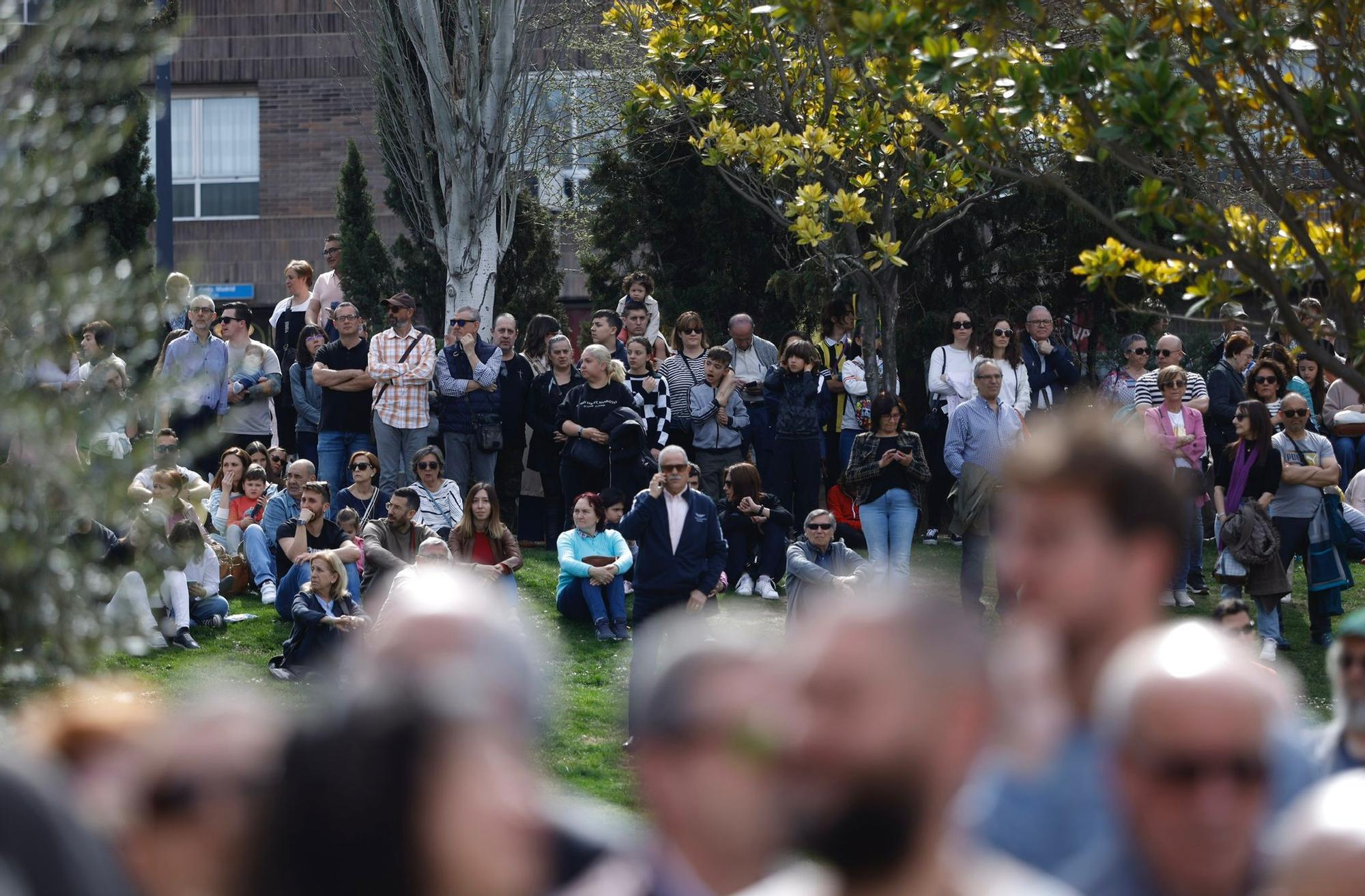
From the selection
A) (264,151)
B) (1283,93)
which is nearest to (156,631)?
(1283,93)

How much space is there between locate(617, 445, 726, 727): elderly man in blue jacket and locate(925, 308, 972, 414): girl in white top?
168 inches

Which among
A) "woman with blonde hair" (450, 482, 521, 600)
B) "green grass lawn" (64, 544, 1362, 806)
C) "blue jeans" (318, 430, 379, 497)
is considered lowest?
"green grass lawn" (64, 544, 1362, 806)

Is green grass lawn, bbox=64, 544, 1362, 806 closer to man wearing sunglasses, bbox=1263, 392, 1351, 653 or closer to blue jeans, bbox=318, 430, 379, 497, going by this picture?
man wearing sunglasses, bbox=1263, 392, 1351, 653

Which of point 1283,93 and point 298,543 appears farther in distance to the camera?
point 298,543

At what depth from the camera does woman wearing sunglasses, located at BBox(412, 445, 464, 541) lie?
494 inches

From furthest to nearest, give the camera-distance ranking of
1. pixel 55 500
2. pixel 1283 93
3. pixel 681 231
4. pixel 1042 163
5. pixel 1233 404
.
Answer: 1. pixel 681 231
2. pixel 1042 163
3. pixel 1233 404
4. pixel 1283 93
5. pixel 55 500

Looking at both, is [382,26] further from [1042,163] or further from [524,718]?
[524,718]

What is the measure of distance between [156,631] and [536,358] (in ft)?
17.8

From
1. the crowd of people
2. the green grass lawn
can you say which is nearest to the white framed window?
the green grass lawn

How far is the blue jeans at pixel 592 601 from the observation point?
11.7 m

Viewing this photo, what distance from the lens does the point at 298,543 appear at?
11602 mm

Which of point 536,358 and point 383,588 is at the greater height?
point 536,358

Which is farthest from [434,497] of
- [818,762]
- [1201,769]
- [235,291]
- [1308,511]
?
[235,291]

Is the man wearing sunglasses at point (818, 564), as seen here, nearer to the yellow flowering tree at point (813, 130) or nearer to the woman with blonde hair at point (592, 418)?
the yellow flowering tree at point (813, 130)
